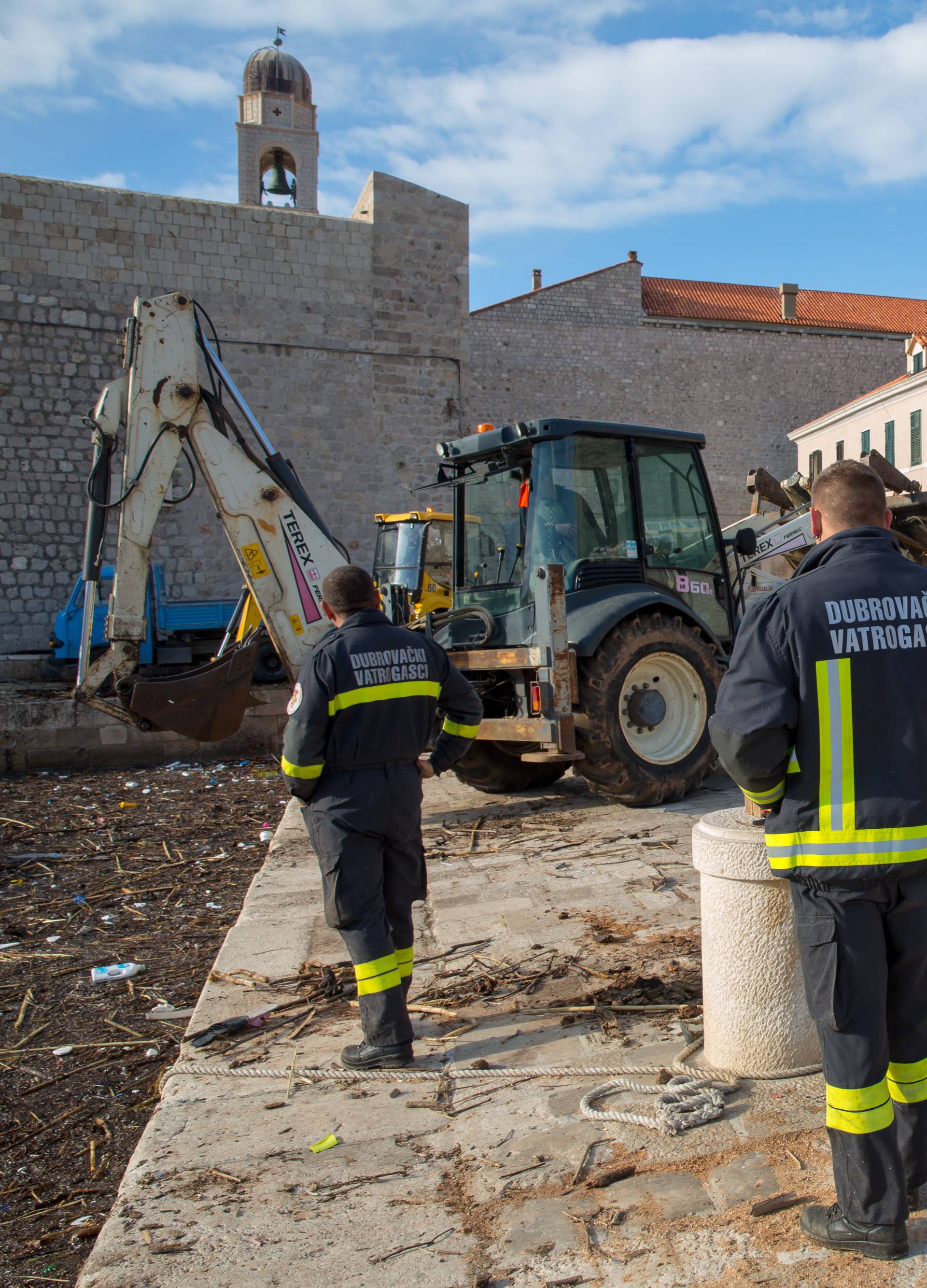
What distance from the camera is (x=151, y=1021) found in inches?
159

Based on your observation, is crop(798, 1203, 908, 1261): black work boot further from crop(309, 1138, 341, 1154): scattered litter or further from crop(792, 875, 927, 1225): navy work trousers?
crop(309, 1138, 341, 1154): scattered litter

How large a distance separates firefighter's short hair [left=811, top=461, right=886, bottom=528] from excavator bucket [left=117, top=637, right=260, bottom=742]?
5208mm

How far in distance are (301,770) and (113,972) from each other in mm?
1982

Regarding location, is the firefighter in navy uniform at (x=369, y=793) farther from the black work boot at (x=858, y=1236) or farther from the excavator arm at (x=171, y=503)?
the excavator arm at (x=171, y=503)

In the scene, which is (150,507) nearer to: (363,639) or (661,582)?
(661,582)

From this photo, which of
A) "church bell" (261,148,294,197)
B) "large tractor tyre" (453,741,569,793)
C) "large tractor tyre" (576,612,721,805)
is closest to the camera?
"large tractor tyre" (576,612,721,805)

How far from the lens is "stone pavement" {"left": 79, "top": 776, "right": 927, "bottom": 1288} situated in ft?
7.09

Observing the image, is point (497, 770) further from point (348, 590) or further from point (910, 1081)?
point (910, 1081)

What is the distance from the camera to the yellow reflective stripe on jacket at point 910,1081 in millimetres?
2244

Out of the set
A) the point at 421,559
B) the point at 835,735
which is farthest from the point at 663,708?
the point at 421,559

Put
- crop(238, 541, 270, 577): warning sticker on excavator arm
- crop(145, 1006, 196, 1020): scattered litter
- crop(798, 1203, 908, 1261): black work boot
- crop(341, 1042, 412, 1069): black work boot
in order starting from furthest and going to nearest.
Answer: crop(238, 541, 270, 577): warning sticker on excavator arm, crop(145, 1006, 196, 1020): scattered litter, crop(341, 1042, 412, 1069): black work boot, crop(798, 1203, 908, 1261): black work boot

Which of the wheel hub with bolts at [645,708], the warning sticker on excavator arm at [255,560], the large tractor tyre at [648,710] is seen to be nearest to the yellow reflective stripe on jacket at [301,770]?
the large tractor tyre at [648,710]

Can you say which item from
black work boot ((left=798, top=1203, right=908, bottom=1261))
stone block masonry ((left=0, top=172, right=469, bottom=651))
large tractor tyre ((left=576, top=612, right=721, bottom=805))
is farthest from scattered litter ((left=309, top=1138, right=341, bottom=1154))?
stone block masonry ((left=0, top=172, right=469, bottom=651))

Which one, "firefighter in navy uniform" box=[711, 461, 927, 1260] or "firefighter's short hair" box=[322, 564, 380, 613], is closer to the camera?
"firefighter in navy uniform" box=[711, 461, 927, 1260]
